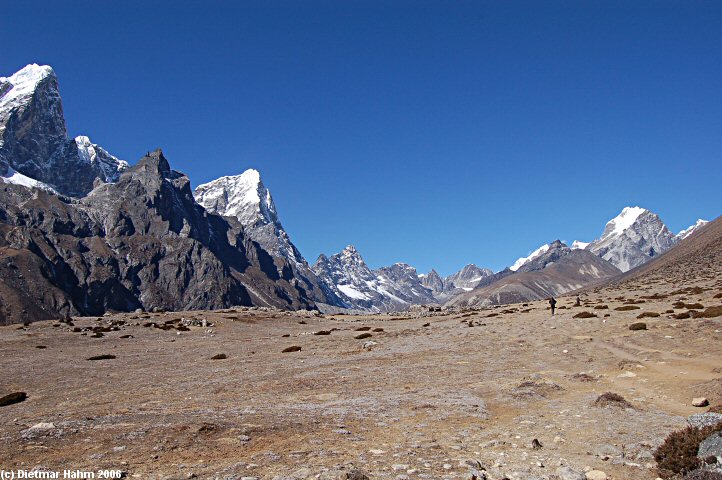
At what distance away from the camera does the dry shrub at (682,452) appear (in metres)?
10.3

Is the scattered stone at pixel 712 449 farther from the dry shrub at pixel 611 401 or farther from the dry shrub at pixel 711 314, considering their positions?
the dry shrub at pixel 711 314

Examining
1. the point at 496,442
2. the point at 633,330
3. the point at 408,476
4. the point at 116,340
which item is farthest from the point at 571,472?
the point at 116,340

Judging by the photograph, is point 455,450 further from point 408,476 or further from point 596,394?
point 596,394

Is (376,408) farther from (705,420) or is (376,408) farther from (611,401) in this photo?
(705,420)

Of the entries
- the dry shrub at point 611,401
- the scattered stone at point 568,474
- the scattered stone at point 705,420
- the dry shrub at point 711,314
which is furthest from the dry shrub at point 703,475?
the dry shrub at point 711,314

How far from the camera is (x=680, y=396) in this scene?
17.9 meters

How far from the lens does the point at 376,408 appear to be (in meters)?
17.4

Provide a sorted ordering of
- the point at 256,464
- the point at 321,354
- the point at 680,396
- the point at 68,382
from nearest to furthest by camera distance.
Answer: the point at 256,464
the point at 680,396
the point at 68,382
the point at 321,354

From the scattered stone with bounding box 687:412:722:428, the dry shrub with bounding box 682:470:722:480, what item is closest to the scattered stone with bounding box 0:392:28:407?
the dry shrub with bounding box 682:470:722:480

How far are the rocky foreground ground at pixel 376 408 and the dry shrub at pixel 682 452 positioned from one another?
417 mm

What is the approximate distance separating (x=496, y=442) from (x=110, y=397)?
53.1 feet

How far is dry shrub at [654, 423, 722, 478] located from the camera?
10.3m

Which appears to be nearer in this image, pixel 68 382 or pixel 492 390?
pixel 492 390

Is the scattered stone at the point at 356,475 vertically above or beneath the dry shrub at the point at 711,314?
beneath
